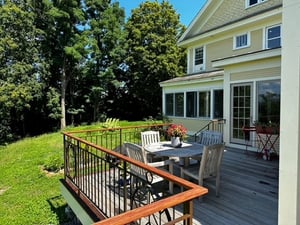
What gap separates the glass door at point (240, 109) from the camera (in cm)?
800

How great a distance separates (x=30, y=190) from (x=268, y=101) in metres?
7.99

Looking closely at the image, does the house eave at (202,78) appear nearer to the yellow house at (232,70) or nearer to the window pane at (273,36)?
the yellow house at (232,70)

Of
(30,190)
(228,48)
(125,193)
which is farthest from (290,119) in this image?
(228,48)

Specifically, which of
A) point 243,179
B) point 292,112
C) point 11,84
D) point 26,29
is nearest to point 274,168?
point 243,179

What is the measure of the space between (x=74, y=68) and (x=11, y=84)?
4.77 meters

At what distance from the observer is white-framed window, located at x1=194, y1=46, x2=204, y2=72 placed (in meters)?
14.1

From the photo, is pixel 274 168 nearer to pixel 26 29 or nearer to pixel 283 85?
pixel 283 85

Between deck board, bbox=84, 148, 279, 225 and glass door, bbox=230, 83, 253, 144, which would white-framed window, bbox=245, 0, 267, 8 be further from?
deck board, bbox=84, 148, 279, 225

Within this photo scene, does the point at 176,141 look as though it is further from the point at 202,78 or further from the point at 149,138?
the point at 202,78

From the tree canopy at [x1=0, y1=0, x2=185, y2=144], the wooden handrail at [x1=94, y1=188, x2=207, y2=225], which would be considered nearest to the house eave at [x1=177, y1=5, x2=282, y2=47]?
the tree canopy at [x1=0, y1=0, x2=185, y2=144]

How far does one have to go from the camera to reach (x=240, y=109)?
8258 millimetres

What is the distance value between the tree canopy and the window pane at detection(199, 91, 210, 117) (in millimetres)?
7176

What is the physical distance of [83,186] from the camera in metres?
4.64

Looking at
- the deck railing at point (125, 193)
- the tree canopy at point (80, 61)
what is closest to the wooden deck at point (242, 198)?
the deck railing at point (125, 193)
